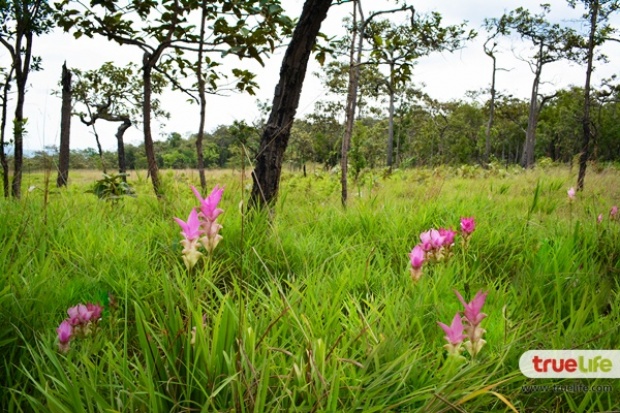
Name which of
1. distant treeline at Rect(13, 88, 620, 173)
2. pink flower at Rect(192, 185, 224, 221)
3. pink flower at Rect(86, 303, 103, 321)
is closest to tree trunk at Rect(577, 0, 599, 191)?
pink flower at Rect(192, 185, 224, 221)

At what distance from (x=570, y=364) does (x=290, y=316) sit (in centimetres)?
92

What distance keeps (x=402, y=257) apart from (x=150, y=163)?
324cm

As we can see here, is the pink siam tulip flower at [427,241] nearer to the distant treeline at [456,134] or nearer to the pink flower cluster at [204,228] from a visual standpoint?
the pink flower cluster at [204,228]

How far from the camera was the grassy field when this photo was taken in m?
0.99

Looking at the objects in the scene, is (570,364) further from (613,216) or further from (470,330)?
(613,216)

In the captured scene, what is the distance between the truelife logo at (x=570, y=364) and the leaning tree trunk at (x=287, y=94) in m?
2.27

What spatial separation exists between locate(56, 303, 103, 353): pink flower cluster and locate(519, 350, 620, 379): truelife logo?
133 centimetres

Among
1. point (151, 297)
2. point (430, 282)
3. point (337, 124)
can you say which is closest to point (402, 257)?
point (430, 282)

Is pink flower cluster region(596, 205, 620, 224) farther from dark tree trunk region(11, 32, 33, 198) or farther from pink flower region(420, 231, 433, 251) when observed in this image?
dark tree trunk region(11, 32, 33, 198)

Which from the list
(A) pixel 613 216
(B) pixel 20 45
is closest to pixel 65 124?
(B) pixel 20 45

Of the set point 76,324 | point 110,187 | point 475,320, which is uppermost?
point 110,187

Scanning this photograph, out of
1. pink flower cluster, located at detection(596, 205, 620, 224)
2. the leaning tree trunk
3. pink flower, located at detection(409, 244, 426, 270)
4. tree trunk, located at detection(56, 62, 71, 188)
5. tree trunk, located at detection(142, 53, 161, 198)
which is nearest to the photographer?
pink flower, located at detection(409, 244, 426, 270)

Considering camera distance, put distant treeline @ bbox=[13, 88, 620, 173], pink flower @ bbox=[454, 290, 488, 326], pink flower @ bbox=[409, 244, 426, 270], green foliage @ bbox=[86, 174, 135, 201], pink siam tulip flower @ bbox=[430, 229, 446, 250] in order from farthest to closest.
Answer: distant treeline @ bbox=[13, 88, 620, 173] → green foliage @ bbox=[86, 174, 135, 201] → pink siam tulip flower @ bbox=[430, 229, 446, 250] → pink flower @ bbox=[409, 244, 426, 270] → pink flower @ bbox=[454, 290, 488, 326]

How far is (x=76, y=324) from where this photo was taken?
1.15 metres
